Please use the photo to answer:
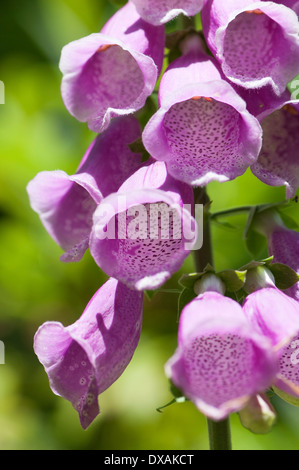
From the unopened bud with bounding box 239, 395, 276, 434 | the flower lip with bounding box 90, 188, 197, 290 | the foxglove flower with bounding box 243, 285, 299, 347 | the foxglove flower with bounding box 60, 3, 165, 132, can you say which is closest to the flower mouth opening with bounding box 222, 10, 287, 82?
the foxglove flower with bounding box 60, 3, 165, 132

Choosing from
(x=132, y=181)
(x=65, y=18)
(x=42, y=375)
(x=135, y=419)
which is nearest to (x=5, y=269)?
(x=42, y=375)

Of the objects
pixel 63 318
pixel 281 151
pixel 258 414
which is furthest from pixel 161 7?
pixel 63 318

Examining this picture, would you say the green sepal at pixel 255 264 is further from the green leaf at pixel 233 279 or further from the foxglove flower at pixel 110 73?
the foxglove flower at pixel 110 73

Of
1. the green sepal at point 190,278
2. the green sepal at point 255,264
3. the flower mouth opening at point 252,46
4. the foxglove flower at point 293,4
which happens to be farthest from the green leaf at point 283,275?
the foxglove flower at point 293,4

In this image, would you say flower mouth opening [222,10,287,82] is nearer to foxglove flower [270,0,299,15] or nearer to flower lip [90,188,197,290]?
foxglove flower [270,0,299,15]

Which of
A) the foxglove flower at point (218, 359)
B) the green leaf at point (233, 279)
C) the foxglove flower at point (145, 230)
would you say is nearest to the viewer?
the foxglove flower at point (218, 359)
